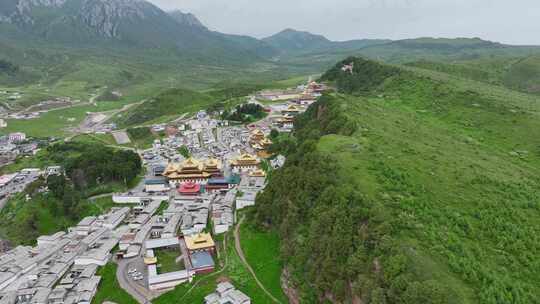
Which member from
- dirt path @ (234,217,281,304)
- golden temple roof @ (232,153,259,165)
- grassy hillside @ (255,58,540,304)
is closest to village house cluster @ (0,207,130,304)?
dirt path @ (234,217,281,304)

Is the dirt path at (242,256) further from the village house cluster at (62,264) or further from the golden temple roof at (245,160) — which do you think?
the golden temple roof at (245,160)

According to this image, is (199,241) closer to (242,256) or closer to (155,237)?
(242,256)

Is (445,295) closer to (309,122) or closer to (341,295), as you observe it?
(341,295)

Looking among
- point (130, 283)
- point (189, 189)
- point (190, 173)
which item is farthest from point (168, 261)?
point (190, 173)

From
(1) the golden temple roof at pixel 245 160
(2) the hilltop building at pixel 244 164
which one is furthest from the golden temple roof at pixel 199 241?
(1) the golden temple roof at pixel 245 160

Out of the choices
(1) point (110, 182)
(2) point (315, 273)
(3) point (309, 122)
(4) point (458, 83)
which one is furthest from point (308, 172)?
(4) point (458, 83)

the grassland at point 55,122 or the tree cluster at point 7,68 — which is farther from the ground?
the tree cluster at point 7,68

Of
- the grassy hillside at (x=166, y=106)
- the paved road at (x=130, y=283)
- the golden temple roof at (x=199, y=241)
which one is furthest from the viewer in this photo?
the grassy hillside at (x=166, y=106)
